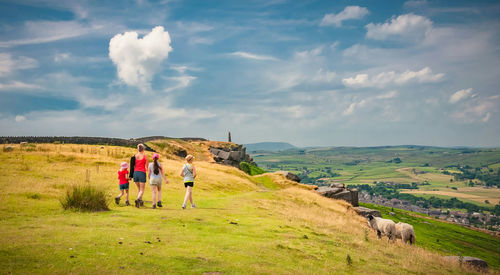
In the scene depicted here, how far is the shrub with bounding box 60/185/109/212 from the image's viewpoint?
51.0 feet

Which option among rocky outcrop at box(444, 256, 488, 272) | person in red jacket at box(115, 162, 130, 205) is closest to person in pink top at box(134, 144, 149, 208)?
person in red jacket at box(115, 162, 130, 205)

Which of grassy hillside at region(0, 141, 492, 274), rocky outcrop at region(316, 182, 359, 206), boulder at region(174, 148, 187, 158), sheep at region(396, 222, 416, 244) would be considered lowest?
rocky outcrop at region(316, 182, 359, 206)

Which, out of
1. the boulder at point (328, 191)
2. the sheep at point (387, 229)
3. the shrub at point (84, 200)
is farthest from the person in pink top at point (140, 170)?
the boulder at point (328, 191)

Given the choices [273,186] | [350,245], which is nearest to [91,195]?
[350,245]

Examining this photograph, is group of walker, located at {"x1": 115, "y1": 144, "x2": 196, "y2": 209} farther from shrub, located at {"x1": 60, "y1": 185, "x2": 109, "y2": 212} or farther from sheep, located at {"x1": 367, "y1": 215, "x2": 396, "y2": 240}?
sheep, located at {"x1": 367, "y1": 215, "x2": 396, "y2": 240}

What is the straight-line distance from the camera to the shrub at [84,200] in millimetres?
15547

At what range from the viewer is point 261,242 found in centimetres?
1274

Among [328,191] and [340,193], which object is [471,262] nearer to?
[328,191]

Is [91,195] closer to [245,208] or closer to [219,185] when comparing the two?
[245,208]

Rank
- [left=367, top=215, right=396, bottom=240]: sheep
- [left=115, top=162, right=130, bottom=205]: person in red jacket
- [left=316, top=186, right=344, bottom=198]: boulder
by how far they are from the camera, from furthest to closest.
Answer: [left=316, top=186, right=344, bottom=198]: boulder
[left=367, top=215, right=396, bottom=240]: sheep
[left=115, top=162, right=130, bottom=205]: person in red jacket

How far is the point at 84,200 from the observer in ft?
51.3

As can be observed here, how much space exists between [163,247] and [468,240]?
101004mm

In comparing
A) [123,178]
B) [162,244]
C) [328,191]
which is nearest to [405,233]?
[162,244]

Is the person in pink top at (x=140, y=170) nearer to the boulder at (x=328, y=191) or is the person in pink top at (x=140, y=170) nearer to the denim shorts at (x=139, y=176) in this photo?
the denim shorts at (x=139, y=176)
